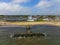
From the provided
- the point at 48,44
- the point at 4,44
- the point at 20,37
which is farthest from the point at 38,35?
the point at 4,44

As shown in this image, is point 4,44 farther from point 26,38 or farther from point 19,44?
point 26,38

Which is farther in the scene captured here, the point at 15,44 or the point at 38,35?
the point at 38,35

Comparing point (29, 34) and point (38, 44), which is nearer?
point (38, 44)

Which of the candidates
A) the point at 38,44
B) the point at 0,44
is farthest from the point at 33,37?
the point at 0,44

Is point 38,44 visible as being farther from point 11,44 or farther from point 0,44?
point 0,44

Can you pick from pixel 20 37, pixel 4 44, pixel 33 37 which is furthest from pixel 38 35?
pixel 4 44

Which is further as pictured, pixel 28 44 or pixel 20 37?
pixel 20 37

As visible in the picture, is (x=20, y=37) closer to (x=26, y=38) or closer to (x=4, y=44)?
(x=26, y=38)
